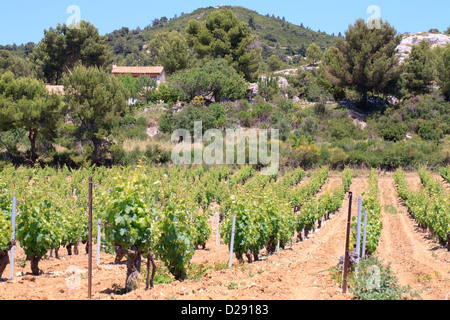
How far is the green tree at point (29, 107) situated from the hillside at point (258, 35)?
49.6 m

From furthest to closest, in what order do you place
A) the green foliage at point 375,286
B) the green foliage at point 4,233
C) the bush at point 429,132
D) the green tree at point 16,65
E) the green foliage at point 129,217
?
the green tree at point 16,65, the bush at point 429,132, the green foliage at point 4,233, the green foliage at point 129,217, the green foliage at point 375,286

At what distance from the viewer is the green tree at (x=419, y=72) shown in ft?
140

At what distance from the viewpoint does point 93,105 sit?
26406 mm

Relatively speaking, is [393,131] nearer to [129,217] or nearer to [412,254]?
[412,254]

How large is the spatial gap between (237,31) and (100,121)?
65.5 ft

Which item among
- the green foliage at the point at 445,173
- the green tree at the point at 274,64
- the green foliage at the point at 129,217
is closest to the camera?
the green foliage at the point at 129,217

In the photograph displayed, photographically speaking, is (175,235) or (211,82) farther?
(211,82)

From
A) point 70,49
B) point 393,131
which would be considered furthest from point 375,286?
point 70,49

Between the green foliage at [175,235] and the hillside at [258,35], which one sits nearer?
the green foliage at [175,235]

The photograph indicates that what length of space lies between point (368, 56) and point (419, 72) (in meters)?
9.86

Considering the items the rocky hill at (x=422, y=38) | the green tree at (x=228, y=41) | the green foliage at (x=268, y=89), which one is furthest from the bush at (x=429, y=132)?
the rocky hill at (x=422, y=38)

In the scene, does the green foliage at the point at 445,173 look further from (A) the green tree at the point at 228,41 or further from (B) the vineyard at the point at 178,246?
(A) the green tree at the point at 228,41

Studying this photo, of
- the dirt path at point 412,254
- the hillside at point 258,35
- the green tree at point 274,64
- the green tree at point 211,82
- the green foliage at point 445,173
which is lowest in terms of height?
the dirt path at point 412,254

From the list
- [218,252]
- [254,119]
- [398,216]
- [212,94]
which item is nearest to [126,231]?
[218,252]
